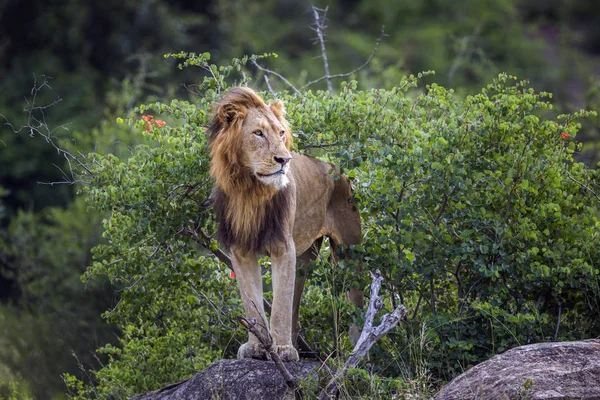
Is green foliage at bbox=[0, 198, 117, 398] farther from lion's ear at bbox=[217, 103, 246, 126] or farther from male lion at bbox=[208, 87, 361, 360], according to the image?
lion's ear at bbox=[217, 103, 246, 126]

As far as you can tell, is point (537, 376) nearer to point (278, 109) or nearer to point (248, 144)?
point (248, 144)

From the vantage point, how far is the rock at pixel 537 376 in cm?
509

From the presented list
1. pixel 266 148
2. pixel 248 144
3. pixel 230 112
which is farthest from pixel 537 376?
pixel 230 112

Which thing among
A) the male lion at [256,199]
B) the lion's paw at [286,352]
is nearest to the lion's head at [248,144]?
the male lion at [256,199]

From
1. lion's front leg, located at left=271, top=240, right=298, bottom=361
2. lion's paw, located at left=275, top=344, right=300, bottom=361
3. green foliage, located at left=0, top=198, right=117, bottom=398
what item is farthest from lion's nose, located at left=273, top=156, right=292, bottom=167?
green foliage, located at left=0, top=198, right=117, bottom=398

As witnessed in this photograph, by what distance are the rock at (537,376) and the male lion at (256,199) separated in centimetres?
113

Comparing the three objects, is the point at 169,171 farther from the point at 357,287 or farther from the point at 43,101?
the point at 43,101

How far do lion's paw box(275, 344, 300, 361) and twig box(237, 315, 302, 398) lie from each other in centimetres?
26

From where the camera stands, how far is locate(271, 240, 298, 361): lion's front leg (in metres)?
5.93

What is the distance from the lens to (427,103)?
6762mm

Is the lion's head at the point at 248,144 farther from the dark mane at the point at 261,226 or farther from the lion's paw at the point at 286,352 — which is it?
the lion's paw at the point at 286,352

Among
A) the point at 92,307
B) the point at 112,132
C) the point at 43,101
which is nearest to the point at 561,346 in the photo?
the point at 92,307

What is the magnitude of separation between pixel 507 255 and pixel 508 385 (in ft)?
4.61

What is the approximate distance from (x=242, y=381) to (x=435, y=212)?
1716 millimetres
